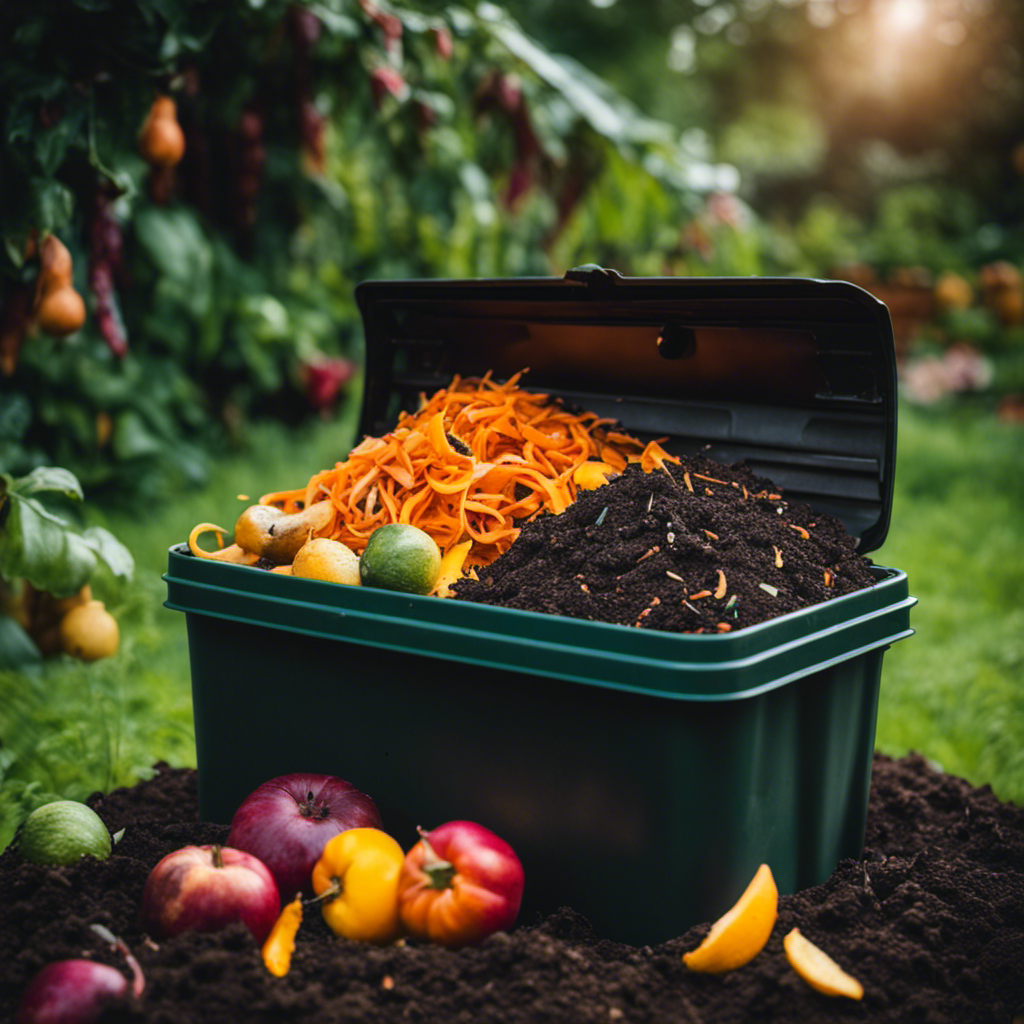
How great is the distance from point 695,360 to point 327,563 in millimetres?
1089

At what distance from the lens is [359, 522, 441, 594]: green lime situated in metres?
2.07

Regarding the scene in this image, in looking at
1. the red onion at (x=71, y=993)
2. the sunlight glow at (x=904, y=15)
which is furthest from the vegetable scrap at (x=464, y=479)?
the sunlight glow at (x=904, y=15)

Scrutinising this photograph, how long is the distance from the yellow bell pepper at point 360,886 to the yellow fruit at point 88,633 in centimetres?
172

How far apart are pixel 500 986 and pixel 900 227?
11368 millimetres

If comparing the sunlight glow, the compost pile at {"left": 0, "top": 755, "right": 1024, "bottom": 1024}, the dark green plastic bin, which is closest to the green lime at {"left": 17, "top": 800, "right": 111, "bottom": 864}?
the compost pile at {"left": 0, "top": 755, "right": 1024, "bottom": 1024}

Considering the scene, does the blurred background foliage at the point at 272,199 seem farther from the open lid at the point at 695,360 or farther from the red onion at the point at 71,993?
the red onion at the point at 71,993

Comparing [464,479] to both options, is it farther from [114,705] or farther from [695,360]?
[114,705]

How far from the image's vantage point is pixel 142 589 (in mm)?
4227

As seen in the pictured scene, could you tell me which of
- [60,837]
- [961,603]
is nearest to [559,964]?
[60,837]

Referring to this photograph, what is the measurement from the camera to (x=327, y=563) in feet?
7.18

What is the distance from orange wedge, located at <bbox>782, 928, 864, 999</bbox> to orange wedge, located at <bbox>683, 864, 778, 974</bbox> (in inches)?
2.0

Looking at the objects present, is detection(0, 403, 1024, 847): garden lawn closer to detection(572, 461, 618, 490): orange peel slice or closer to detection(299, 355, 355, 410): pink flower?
detection(299, 355, 355, 410): pink flower

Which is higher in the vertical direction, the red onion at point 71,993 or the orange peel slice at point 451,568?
the orange peel slice at point 451,568

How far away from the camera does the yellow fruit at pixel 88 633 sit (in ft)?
10.8
